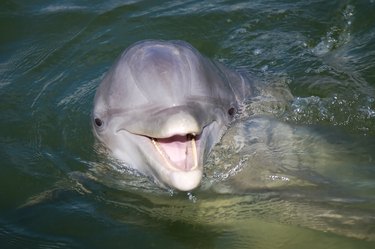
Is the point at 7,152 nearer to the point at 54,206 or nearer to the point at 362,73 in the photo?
the point at 54,206

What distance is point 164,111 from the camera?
5.48m

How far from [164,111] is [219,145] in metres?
1.15

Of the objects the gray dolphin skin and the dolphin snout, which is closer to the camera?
the dolphin snout

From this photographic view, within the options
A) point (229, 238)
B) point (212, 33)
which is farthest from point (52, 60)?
point (229, 238)

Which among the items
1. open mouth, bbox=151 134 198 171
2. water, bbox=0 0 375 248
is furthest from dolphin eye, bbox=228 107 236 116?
open mouth, bbox=151 134 198 171

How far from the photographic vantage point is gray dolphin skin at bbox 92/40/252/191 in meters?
5.30

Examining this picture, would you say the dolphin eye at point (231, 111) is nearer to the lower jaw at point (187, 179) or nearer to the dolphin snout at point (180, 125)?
the dolphin snout at point (180, 125)

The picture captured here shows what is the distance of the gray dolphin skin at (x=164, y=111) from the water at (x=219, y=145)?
0.54 metres

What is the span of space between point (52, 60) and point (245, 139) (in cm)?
452

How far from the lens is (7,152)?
779 cm

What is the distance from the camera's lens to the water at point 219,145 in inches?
238

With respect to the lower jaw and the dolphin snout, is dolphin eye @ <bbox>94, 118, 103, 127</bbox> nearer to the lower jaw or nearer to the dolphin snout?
the dolphin snout

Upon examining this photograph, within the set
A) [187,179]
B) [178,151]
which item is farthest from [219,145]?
[187,179]

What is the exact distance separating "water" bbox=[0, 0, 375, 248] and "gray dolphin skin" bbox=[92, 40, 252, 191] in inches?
21.2
